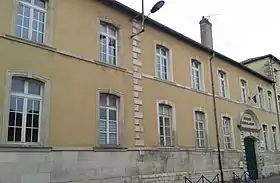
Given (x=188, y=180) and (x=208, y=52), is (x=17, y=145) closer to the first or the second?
(x=188, y=180)

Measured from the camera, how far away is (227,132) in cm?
1722

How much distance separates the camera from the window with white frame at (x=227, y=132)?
16859 millimetres

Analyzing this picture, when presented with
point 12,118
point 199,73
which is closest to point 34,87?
point 12,118

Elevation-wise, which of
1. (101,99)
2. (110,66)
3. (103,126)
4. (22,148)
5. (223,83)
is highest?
(223,83)

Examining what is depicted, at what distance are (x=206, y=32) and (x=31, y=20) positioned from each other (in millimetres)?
12143

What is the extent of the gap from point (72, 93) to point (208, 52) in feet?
30.7

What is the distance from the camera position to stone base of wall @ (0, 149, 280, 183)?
819cm

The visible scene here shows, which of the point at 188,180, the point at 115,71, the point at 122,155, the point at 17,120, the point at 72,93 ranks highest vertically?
the point at 115,71

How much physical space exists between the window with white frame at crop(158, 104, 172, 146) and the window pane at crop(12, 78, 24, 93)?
18.9 ft

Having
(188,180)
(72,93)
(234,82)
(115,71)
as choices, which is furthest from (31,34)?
(234,82)

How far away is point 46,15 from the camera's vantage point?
9789 millimetres

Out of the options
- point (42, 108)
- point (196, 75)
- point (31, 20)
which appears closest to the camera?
point (42, 108)

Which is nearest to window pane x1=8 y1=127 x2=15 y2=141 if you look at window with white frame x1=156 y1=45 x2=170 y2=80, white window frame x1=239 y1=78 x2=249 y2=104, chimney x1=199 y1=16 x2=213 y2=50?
window with white frame x1=156 y1=45 x2=170 y2=80

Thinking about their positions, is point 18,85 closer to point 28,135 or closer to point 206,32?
point 28,135
